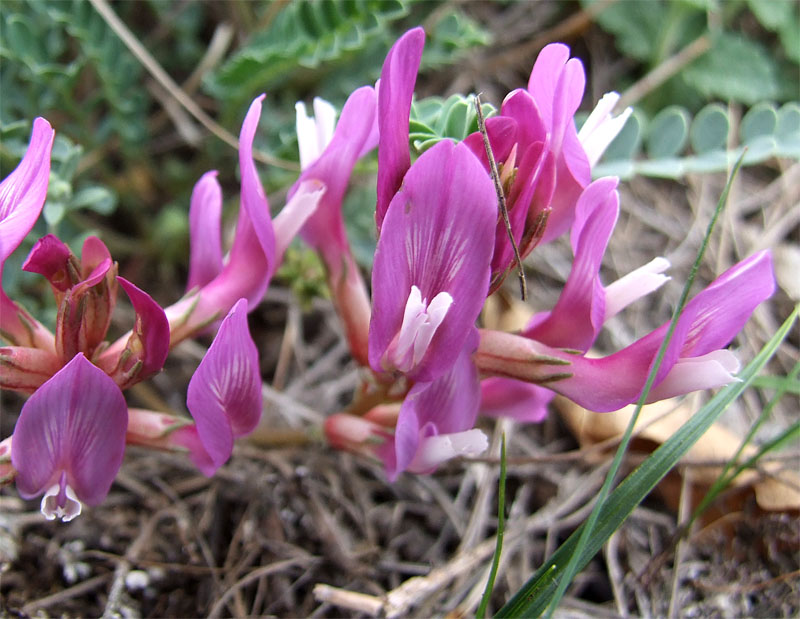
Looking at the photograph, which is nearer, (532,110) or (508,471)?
(532,110)

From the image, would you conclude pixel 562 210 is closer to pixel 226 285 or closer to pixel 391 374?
pixel 391 374

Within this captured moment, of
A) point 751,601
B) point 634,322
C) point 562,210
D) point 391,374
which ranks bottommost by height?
point 751,601

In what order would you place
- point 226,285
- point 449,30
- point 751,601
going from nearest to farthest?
point 226,285 < point 751,601 < point 449,30

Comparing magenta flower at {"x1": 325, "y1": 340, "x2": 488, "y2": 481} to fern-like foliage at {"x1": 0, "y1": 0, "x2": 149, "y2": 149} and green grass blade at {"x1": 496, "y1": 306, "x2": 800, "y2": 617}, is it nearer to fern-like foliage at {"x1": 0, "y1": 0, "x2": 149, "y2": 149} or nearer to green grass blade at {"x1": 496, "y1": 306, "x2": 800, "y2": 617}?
green grass blade at {"x1": 496, "y1": 306, "x2": 800, "y2": 617}

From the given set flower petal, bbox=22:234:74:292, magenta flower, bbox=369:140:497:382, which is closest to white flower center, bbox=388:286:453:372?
magenta flower, bbox=369:140:497:382

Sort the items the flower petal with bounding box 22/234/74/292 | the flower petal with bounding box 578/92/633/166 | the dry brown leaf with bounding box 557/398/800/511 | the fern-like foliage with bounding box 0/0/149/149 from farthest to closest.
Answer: the dry brown leaf with bounding box 557/398/800/511 < the fern-like foliage with bounding box 0/0/149/149 < the flower petal with bounding box 578/92/633/166 < the flower petal with bounding box 22/234/74/292

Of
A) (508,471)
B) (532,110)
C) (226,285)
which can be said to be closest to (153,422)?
(226,285)

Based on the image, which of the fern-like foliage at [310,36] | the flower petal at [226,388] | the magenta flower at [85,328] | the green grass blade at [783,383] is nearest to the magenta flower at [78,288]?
the magenta flower at [85,328]
